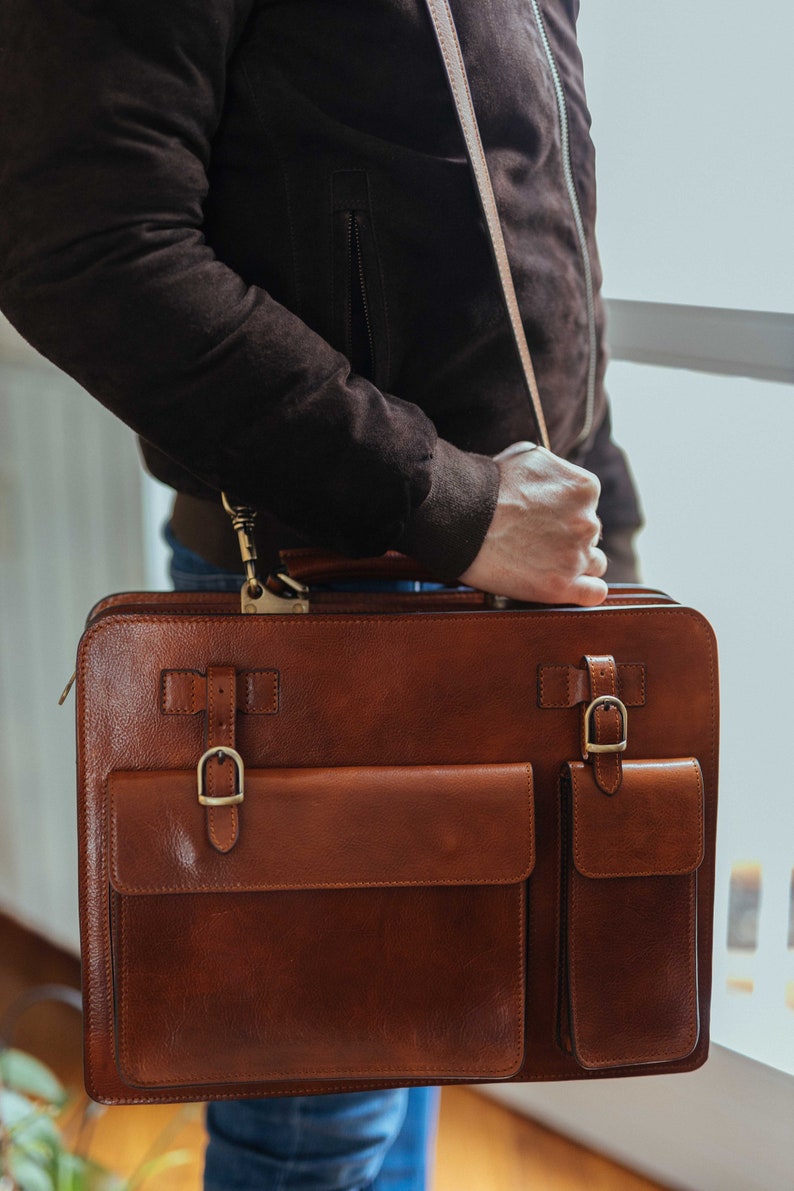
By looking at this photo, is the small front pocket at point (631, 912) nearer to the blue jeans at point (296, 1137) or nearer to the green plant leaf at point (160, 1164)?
the blue jeans at point (296, 1137)

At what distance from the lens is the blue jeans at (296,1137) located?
824 mm

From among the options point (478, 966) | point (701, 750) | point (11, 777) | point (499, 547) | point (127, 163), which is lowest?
point (11, 777)

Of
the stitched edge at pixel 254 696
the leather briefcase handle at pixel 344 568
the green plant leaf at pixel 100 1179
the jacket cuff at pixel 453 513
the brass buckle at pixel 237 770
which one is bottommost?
the green plant leaf at pixel 100 1179

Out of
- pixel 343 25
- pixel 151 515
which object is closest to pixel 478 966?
pixel 343 25

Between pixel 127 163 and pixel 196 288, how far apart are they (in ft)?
0.24

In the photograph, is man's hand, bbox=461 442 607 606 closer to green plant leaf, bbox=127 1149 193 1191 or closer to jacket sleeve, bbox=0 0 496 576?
jacket sleeve, bbox=0 0 496 576

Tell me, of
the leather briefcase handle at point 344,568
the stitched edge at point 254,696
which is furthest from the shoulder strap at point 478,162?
the stitched edge at point 254,696

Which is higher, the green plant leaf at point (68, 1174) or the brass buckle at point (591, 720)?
the brass buckle at point (591, 720)

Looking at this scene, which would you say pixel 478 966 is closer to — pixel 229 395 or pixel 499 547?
pixel 499 547

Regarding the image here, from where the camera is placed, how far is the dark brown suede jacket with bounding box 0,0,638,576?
0.57m

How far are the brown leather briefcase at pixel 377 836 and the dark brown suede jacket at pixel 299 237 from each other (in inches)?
3.7

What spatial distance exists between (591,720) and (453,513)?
0.18 m

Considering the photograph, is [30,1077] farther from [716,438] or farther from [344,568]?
[716,438]

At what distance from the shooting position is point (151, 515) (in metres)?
1.36
